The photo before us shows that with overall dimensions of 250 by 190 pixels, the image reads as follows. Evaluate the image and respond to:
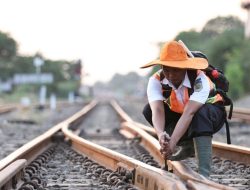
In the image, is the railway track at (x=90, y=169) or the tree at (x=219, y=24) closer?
the railway track at (x=90, y=169)

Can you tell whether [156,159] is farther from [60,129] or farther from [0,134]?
[0,134]

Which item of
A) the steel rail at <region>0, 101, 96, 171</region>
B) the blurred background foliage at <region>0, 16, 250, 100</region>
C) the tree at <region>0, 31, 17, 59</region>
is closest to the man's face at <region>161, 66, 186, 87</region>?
the steel rail at <region>0, 101, 96, 171</region>

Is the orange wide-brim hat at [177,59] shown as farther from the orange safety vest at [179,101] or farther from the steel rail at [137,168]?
the steel rail at [137,168]

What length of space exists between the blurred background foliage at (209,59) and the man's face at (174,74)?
3051cm

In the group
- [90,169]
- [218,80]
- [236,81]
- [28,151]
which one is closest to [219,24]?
[236,81]

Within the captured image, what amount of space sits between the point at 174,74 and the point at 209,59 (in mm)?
51505

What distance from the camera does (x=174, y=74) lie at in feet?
13.1

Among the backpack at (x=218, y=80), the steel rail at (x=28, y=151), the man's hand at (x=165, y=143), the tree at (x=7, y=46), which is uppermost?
the backpack at (x=218, y=80)

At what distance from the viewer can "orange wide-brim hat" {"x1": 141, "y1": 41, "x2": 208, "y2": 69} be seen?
3922mm

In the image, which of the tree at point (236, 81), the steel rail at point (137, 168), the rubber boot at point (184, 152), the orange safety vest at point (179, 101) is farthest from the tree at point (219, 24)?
the orange safety vest at point (179, 101)

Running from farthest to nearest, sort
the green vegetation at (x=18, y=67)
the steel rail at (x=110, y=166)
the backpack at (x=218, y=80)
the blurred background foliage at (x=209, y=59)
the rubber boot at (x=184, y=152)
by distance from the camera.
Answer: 1. the green vegetation at (x=18, y=67)
2. the blurred background foliage at (x=209, y=59)
3. the rubber boot at (x=184, y=152)
4. the backpack at (x=218, y=80)
5. the steel rail at (x=110, y=166)

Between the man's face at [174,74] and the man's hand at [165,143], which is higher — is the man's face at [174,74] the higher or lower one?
the higher one

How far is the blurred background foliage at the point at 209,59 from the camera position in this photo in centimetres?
3953

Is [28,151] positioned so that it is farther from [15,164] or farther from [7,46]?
[7,46]
